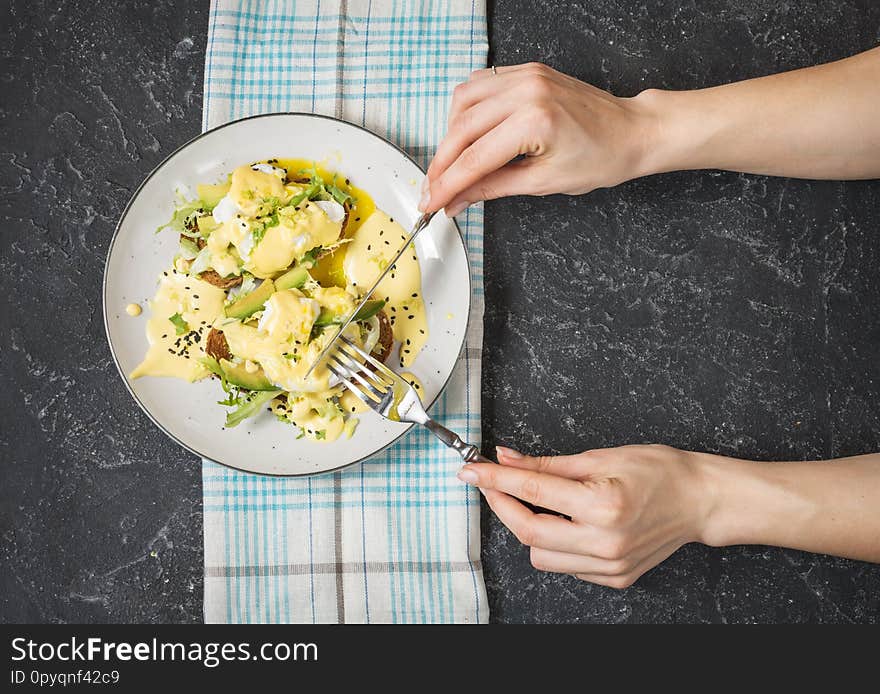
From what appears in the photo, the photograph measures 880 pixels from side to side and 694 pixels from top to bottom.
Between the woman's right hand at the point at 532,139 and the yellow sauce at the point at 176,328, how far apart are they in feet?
1.82

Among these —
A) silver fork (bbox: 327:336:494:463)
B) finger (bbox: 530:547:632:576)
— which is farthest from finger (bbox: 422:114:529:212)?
finger (bbox: 530:547:632:576)

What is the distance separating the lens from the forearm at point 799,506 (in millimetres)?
1718

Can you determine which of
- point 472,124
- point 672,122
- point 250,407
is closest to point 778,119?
point 672,122

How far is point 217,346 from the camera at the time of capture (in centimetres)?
178

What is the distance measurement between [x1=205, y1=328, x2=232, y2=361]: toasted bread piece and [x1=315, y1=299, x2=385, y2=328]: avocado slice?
0.73 feet

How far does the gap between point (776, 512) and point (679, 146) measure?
84 centimetres

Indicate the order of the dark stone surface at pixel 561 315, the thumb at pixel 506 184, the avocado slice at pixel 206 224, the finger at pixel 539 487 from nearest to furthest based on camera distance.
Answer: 1. the finger at pixel 539 487
2. the thumb at pixel 506 184
3. the avocado slice at pixel 206 224
4. the dark stone surface at pixel 561 315

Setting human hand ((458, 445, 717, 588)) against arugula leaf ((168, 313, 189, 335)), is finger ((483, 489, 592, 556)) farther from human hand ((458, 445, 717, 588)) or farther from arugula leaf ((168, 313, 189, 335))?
arugula leaf ((168, 313, 189, 335))

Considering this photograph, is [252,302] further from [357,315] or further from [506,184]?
[506,184]

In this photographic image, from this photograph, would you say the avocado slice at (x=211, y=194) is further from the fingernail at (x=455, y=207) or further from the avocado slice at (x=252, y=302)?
the fingernail at (x=455, y=207)

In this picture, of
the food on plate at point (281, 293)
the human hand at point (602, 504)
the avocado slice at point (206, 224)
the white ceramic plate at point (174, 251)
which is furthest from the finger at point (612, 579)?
the avocado slice at point (206, 224)

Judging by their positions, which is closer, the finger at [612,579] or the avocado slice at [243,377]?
the finger at [612,579]

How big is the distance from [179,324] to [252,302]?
0.63ft

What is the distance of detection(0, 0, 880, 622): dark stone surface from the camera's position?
190cm
